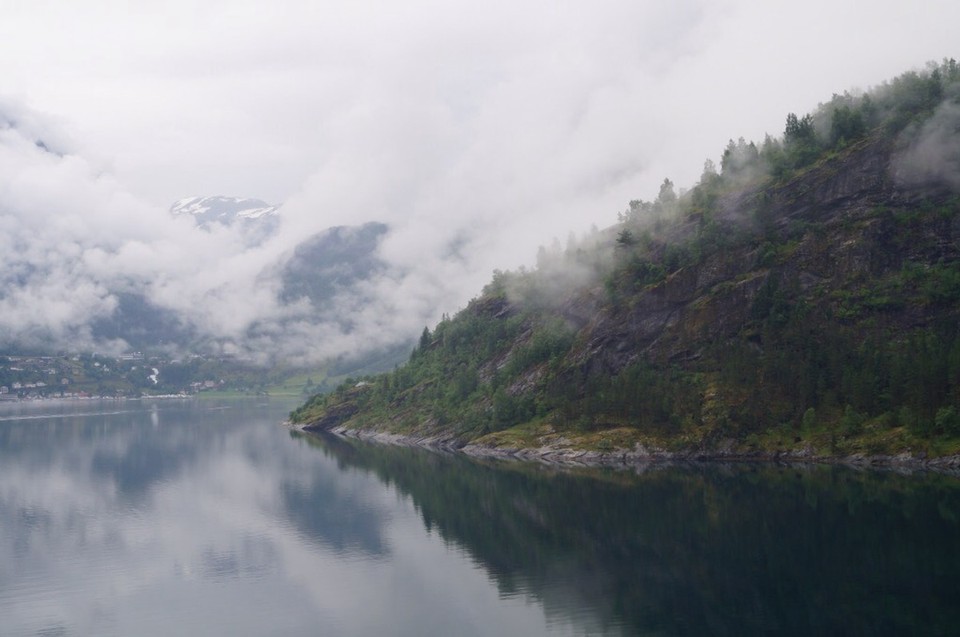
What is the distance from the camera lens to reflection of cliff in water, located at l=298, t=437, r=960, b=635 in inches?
2283

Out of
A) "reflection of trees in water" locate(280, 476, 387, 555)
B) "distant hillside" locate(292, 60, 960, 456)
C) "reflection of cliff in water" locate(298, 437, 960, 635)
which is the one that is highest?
"distant hillside" locate(292, 60, 960, 456)

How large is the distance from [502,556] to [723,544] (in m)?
21.0

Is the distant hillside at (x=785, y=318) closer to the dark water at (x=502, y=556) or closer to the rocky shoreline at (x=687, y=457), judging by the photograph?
the rocky shoreline at (x=687, y=457)

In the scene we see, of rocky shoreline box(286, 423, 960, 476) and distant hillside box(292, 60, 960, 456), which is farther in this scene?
distant hillside box(292, 60, 960, 456)

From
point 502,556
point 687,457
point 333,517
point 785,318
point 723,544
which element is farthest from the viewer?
point 785,318

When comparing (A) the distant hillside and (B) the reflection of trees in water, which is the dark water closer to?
(B) the reflection of trees in water

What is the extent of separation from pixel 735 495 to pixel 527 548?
32.5 meters

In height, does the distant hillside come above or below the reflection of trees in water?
above

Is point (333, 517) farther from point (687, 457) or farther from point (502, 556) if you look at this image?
point (687, 457)

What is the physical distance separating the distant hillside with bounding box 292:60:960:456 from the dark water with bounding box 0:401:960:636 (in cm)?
1581

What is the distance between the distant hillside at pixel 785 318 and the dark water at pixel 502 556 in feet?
51.9

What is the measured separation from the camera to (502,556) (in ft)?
268

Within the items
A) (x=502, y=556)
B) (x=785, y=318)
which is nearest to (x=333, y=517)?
(x=502, y=556)

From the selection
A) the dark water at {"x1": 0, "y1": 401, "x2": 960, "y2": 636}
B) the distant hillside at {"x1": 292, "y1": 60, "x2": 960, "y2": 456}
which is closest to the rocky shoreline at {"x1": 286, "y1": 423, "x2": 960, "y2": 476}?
the distant hillside at {"x1": 292, "y1": 60, "x2": 960, "y2": 456}
